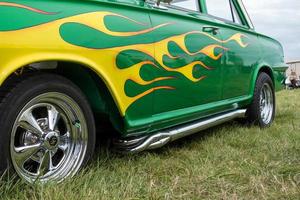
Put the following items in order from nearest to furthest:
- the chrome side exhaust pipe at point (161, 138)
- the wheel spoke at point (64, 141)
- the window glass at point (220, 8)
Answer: the wheel spoke at point (64, 141), the chrome side exhaust pipe at point (161, 138), the window glass at point (220, 8)

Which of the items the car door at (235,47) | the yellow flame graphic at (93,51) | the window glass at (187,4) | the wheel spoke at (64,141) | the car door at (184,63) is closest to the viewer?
the yellow flame graphic at (93,51)

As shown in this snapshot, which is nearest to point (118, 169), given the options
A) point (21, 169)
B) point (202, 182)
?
point (202, 182)

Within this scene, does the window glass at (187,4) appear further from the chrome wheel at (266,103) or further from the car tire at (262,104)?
the chrome wheel at (266,103)

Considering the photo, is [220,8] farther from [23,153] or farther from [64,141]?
[23,153]

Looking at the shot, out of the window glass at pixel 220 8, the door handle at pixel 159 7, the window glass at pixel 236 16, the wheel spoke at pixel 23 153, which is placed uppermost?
the door handle at pixel 159 7

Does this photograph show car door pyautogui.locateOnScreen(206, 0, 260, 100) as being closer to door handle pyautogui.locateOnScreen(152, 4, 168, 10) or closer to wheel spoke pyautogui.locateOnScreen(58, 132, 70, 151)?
door handle pyautogui.locateOnScreen(152, 4, 168, 10)

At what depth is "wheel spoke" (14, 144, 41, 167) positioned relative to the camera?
231 centimetres

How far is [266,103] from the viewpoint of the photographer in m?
5.45

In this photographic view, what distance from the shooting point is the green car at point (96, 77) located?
2184 millimetres

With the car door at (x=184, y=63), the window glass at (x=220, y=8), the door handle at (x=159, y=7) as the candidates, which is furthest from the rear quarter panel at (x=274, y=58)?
the door handle at (x=159, y=7)

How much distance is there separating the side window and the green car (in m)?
0.38

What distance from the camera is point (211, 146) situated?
12.5 feet

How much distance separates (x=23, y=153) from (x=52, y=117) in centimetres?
27

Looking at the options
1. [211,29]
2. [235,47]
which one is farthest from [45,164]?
[235,47]
